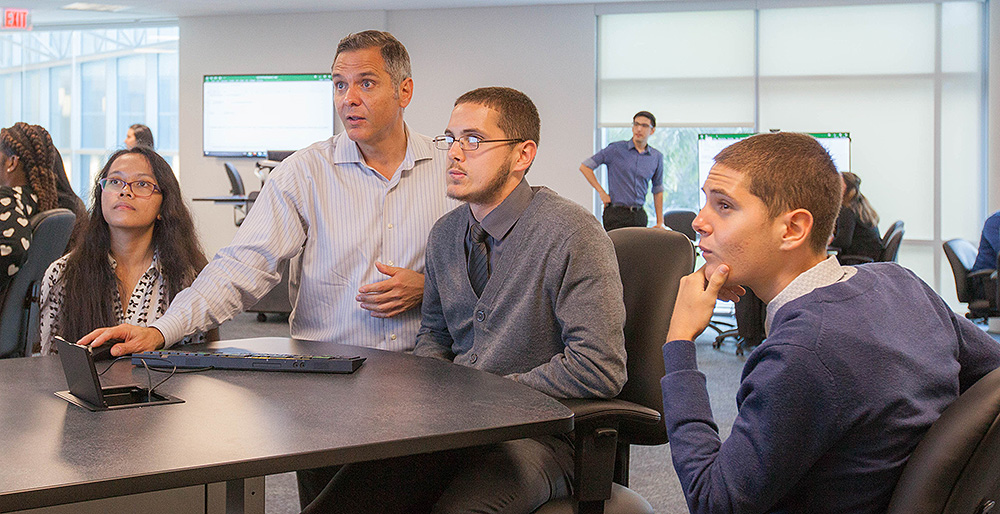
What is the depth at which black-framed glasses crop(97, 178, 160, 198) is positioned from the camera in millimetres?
2076

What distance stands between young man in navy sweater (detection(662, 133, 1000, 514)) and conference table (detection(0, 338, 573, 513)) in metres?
0.22

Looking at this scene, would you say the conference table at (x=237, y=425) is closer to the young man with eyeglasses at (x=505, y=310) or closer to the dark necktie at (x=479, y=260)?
the young man with eyeglasses at (x=505, y=310)

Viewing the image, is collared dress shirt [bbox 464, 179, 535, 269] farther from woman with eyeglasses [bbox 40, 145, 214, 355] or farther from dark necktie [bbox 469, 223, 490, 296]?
woman with eyeglasses [bbox 40, 145, 214, 355]

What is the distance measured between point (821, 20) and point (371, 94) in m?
6.80

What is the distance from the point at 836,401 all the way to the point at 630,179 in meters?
6.48

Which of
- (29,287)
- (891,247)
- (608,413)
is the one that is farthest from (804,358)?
(891,247)

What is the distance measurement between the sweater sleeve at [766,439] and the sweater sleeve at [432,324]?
827 mm

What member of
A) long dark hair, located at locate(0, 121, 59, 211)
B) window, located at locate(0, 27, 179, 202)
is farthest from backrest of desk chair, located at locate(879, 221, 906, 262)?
window, located at locate(0, 27, 179, 202)

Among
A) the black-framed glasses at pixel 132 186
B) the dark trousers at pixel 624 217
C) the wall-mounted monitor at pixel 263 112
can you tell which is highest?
the wall-mounted monitor at pixel 263 112

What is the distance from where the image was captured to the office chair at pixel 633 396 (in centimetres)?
134

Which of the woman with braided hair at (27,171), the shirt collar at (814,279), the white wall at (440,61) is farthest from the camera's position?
the white wall at (440,61)

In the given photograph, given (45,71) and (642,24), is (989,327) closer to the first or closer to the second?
(642,24)

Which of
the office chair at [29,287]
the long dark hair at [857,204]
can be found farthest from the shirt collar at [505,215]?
the long dark hair at [857,204]

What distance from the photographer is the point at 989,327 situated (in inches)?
263
